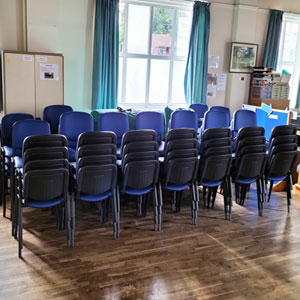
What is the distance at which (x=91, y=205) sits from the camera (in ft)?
15.2

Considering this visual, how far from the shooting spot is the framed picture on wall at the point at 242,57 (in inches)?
315

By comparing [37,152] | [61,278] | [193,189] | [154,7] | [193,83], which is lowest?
[61,278]

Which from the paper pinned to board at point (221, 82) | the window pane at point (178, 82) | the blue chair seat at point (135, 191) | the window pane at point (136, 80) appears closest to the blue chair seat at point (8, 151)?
the blue chair seat at point (135, 191)

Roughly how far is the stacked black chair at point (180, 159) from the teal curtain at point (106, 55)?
3.21m

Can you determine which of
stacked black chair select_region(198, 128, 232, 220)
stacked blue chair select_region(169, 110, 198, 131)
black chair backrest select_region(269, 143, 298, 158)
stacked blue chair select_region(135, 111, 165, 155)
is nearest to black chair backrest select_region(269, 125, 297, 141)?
black chair backrest select_region(269, 143, 298, 158)

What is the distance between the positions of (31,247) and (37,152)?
100 cm

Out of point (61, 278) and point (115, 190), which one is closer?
point (61, 278)

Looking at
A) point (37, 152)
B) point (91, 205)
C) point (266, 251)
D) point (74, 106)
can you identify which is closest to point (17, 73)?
point (74, 106)

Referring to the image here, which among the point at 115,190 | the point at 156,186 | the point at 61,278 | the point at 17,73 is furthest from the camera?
the point at 17,73

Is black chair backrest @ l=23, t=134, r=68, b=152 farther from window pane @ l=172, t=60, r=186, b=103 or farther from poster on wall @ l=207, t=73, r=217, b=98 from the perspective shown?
poster on wall @ l=207, t=73, r=217, b=98

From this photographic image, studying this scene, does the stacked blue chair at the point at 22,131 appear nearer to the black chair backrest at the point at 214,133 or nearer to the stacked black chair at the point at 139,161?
the stacked black chair at the point at 139,161

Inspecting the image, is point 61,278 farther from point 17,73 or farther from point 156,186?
point 17,73

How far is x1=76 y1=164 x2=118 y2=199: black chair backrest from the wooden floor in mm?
569

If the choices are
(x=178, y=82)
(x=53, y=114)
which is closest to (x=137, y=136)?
(x=53, y=114)
